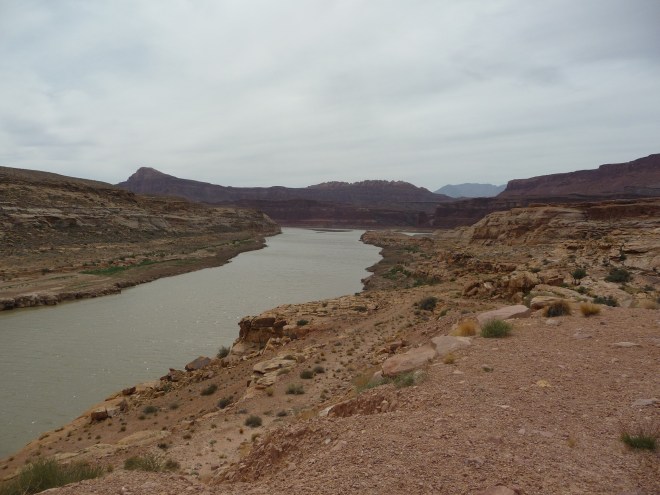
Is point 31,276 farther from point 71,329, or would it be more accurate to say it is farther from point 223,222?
point 223,222

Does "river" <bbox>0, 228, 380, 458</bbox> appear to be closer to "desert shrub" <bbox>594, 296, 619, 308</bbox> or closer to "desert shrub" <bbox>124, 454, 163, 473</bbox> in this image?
"desert shrub" <bbox>124, 454, 163, 473</bbox>

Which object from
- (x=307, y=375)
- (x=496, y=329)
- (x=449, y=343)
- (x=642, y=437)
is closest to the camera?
(x=642, y=437)

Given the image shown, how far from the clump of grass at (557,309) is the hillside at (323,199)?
102m

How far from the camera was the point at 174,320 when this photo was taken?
18281 millimetres

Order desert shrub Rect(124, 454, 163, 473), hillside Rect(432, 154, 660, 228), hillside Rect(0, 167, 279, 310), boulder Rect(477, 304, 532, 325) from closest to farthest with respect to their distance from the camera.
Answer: desert shrub Rect(124, 454, 163, 473) < boulder Rect(477, 304, 532, 325) < hillside Rect(0, 167, 279, 310) < hillside Rect(432, 154, 660, 228)

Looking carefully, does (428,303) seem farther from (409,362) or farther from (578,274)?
(409,362)

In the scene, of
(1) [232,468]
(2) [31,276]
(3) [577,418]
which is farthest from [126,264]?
(3) [577,418]

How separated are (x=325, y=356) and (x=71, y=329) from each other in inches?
453

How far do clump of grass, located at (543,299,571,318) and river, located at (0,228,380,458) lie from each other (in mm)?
10194

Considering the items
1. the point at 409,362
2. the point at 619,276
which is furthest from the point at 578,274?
the point at 409,362

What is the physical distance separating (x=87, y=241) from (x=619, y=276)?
38807 mm

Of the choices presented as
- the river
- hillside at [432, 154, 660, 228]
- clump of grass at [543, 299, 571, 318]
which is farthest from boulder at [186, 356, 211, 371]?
hillside at [432, 154, 660, 228]

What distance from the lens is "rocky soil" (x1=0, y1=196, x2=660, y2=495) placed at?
3520 mm

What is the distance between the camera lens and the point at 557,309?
8742 mm
